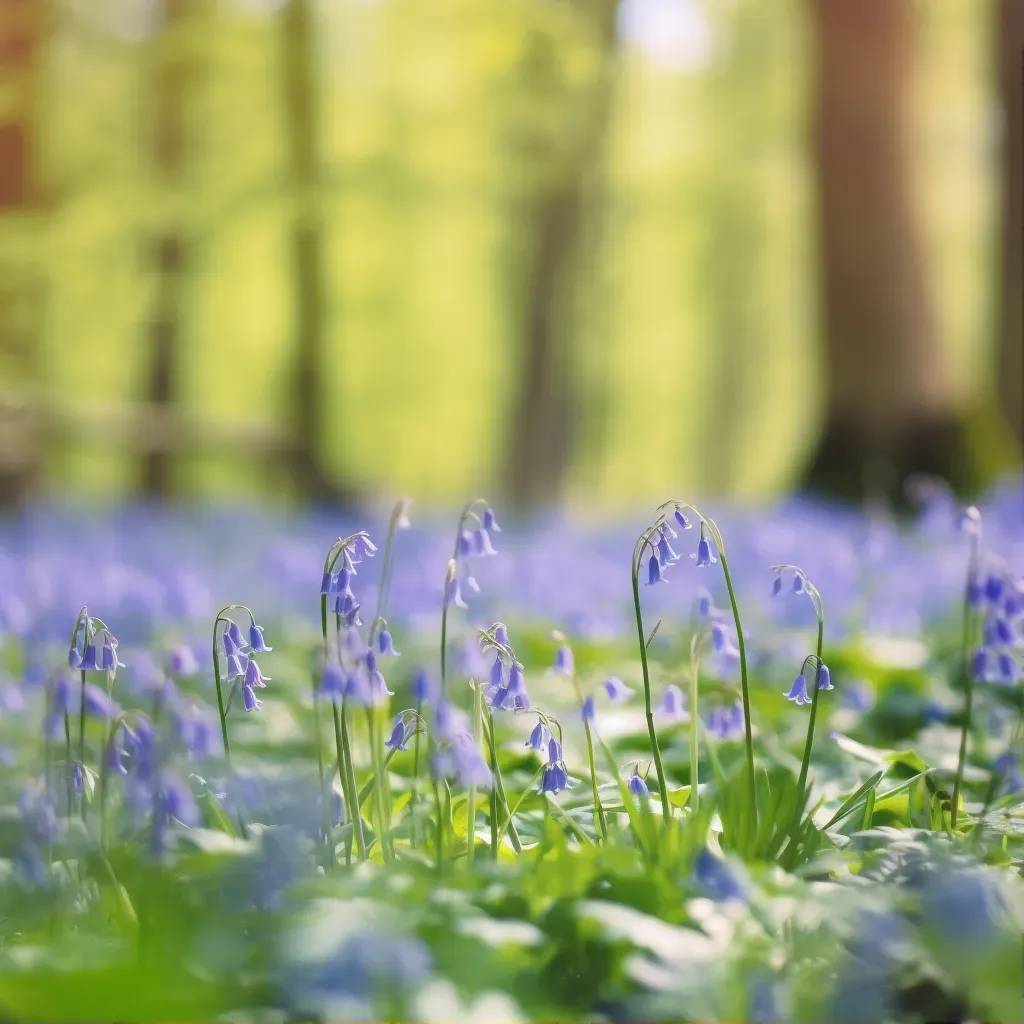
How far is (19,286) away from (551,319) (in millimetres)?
5278

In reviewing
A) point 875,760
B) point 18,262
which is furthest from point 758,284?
point 875,760

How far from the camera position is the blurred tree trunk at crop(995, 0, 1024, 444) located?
343 inches

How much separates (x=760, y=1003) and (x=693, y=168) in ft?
66.5

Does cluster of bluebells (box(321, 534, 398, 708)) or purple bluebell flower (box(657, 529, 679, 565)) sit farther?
purple bluebell flower (box(657, 529, 679, 565))

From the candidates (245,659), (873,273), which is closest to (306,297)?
(873,273)

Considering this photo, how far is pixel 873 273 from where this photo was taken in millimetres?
9789

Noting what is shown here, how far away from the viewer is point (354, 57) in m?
16.4

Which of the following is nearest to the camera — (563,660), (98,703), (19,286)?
(98,703)

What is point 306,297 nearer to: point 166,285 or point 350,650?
point 166,285

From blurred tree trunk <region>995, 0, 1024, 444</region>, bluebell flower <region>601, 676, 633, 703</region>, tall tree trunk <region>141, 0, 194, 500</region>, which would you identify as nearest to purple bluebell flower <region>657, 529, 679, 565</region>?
bluebell flower <region>601, 676, 633, 703</region>

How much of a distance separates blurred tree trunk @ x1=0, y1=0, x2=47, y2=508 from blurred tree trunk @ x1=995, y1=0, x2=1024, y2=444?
7.38 meters

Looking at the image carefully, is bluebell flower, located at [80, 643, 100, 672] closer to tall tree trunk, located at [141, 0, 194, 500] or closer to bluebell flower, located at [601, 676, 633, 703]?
bluebell flower, located at [601, 676, 633, 703]

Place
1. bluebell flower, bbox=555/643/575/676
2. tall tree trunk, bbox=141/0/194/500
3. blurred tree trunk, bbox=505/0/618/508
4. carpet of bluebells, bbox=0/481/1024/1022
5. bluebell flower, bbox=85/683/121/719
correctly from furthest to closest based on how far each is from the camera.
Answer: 1. tall tree trunk, bbox=141/0/194/500
2. blurred tree trunk, bbox=505/0/618/508
3. bluebell flower, bbox=555/643/575/676
4. bluebell flower, bbox=85/683/121/719
5. carpet of bluebells, bbox=0/481/1024/1022

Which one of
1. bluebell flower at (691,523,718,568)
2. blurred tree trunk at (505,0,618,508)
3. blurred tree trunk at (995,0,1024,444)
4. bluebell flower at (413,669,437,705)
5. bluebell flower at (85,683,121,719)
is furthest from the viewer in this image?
blurred tree trunk at (505,0,618,508)
